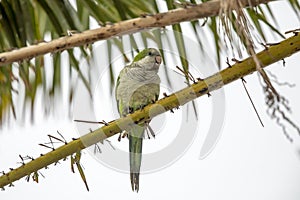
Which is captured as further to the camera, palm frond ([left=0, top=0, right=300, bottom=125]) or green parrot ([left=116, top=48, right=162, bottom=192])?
green parrot ([left=116, top=48, right=162, bottom=192])

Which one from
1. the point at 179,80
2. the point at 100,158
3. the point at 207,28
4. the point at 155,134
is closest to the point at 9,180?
the point at 100,158

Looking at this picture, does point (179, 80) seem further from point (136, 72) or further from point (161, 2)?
point (136, 72)

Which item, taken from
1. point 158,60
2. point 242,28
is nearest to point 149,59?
point 158,60

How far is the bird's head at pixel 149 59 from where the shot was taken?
106 centimetres

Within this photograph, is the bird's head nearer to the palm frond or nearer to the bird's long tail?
the palm frond

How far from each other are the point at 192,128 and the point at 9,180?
0.29 metres

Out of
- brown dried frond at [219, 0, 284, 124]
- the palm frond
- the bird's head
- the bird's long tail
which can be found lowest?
brown dried frond at [219, 0, 284, 124]

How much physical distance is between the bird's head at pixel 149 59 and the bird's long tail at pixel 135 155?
203 mm

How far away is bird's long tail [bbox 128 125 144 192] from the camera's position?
848 mm

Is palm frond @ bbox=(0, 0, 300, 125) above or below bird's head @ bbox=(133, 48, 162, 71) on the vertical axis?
below

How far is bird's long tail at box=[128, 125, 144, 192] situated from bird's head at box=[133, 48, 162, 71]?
20 cm

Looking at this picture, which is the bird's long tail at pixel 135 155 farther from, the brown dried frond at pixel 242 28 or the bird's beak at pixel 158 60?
the brown dried frond at pixel 242 28

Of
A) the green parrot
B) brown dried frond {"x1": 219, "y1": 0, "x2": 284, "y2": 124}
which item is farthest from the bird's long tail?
brown dried frond {"x1": 219, "y1": 0, "x2": 284, "y2": 124}

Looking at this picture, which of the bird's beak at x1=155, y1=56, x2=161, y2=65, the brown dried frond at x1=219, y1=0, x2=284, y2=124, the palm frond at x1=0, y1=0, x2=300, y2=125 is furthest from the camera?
the bird's beak at x1=155, y1=56, x2=161, y2=65
